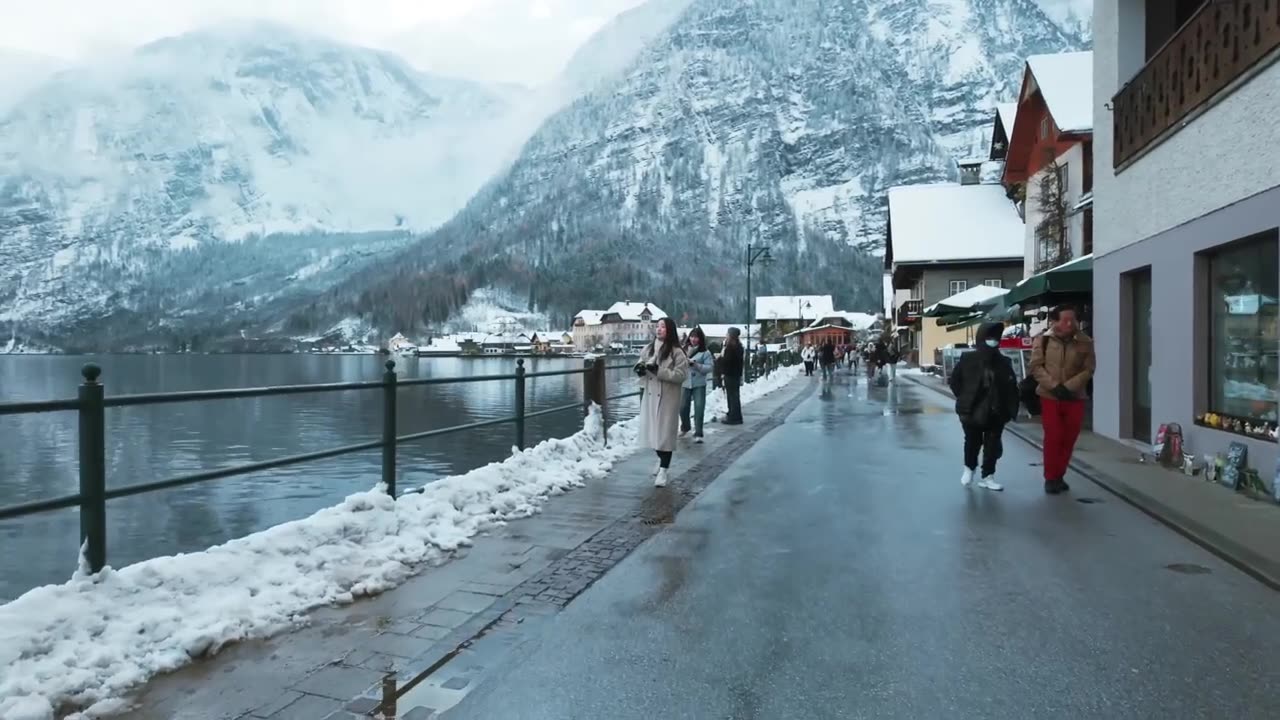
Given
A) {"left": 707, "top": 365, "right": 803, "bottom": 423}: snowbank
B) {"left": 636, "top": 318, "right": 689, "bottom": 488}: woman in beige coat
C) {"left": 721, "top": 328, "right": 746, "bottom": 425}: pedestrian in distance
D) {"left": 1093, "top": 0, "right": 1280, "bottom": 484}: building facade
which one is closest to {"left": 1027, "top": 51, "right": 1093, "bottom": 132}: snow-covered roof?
{"left": 707, "top": 365, "right": 803, "bottom": 423}: snowbank

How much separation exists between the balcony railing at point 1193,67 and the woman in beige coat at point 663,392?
19.9ft

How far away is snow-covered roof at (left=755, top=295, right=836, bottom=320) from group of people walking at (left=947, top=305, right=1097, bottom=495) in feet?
447

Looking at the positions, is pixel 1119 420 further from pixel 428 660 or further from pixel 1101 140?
pixel 428 660

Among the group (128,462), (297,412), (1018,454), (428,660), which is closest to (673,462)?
(1018,454)

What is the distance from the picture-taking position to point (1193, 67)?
1016cm

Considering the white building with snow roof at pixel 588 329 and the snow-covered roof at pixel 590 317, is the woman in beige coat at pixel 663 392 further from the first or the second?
the snow-covered roof at pixel 590 317

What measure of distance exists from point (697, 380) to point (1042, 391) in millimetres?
6167

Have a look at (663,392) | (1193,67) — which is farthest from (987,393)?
(1193,67)

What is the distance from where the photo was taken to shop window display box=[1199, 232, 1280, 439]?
8656 mm

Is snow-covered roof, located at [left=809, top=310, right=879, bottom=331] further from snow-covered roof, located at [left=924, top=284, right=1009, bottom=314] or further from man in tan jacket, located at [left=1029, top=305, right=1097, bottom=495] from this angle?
man in tan jacket, located at [left=1029, top=305, right=1097, bottom=495]

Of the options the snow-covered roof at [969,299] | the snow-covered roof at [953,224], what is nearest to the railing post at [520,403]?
the snow-covered roof at [969,299]

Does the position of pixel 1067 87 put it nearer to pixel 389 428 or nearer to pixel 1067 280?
pixel 1067 280

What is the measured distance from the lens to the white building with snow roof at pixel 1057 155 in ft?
95.0

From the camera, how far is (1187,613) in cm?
515
